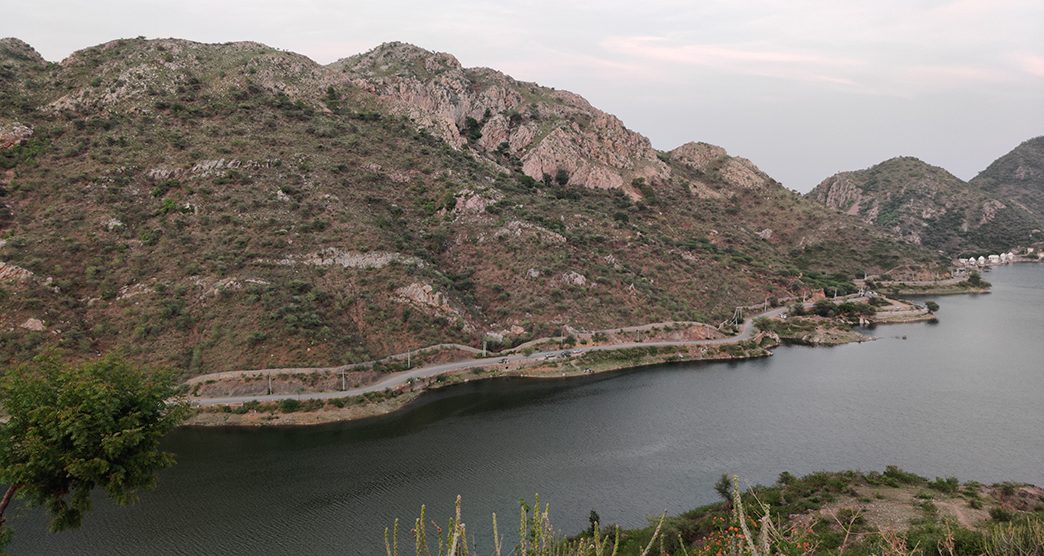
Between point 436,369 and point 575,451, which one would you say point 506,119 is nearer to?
point 436,369

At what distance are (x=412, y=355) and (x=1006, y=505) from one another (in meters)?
51.9

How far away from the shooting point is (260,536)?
34.5 meters

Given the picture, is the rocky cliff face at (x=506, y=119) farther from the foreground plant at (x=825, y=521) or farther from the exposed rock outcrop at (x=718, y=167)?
the foreground plant at (x=825, y=521)

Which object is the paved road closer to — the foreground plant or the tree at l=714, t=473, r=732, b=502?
the foreground plant

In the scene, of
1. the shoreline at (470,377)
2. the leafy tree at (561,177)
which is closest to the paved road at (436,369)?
the shoreline at (470,377)

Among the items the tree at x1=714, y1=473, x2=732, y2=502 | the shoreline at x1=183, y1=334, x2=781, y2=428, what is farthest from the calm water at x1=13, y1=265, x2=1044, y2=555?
the shoreline at x1=183, y1=334, x2=781, y2=428

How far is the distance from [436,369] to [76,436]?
1602 inches

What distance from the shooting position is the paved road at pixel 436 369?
53419 mm

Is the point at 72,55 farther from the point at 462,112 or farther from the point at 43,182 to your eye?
the point at 462,112

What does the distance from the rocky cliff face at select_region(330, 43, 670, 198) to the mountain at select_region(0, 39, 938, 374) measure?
70cm

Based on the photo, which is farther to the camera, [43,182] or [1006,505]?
[43,182]

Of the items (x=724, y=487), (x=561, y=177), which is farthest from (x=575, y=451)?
(x=561, y=177)

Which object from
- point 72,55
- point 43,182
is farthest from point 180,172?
point 72,55

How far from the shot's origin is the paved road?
5342 cm
